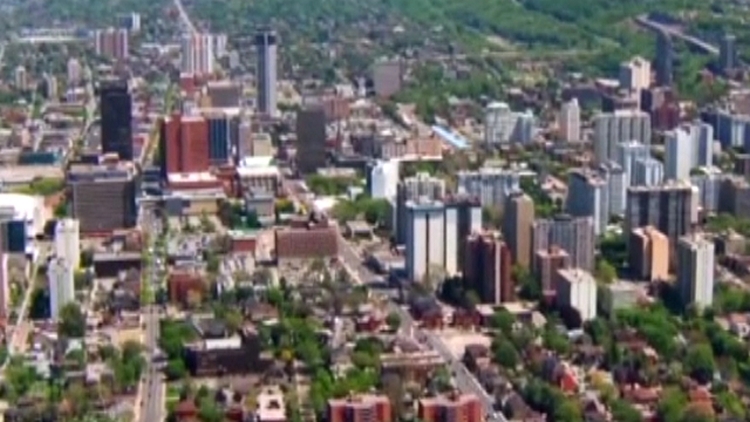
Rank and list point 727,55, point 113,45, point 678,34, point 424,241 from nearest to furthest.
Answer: point 424,241, point 727,55, point 113,45, point 678,34

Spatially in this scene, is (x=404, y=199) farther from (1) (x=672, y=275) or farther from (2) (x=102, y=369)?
(2) (x=102, y=369)

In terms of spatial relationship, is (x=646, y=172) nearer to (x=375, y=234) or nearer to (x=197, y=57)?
(x=375, y=234)

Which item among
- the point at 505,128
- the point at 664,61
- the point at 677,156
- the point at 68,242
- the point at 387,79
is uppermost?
the point at 664,61

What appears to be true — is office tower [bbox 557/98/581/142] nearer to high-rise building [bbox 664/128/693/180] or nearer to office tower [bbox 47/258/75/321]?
high-rise building [bbox 664/128/693/180]

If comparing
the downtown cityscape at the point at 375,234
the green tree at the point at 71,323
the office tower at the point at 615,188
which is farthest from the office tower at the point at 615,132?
the green tree at the point at 71,323

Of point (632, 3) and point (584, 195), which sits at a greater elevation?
point (632, 3)

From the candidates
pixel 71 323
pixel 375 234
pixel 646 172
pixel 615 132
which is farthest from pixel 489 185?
pixel 71 323

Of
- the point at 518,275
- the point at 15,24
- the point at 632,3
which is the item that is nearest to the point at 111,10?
the point at 15,24
